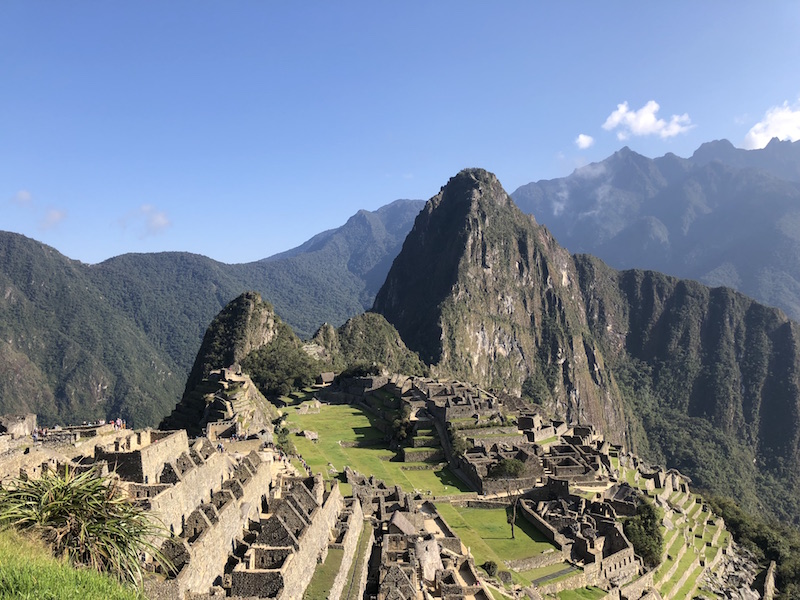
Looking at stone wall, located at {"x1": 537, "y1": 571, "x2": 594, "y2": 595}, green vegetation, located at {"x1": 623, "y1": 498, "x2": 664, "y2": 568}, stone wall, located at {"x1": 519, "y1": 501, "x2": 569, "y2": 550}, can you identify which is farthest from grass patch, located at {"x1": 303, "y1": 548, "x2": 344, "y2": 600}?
green vegetation, located at {"x1": 623, "y1": 498, "x2": 664, "y2": 568}

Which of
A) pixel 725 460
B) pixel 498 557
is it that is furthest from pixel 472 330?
pixel 498 557

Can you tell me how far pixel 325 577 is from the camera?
656 inches

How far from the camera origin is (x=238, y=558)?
15.5 m

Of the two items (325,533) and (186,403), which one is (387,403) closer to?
(186,403)

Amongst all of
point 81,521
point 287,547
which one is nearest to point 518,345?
point 287,547

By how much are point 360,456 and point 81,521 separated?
102 ft

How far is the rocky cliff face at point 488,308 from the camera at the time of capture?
165375 mm

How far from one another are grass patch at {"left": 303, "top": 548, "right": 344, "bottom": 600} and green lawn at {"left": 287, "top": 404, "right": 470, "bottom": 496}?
1335 cm

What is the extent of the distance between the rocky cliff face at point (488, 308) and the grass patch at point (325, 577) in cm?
13486

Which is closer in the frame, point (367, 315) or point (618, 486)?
point (618, 486)

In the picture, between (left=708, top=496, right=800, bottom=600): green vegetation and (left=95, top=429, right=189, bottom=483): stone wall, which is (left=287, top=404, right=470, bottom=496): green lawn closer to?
(left=95, top=429, right=189, bottom=483): stone wall

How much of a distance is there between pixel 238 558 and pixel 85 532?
5565 mm

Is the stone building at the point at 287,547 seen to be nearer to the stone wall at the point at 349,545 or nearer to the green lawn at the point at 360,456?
the stone wall at the point at 349,545

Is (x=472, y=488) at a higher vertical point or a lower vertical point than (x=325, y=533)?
lower
